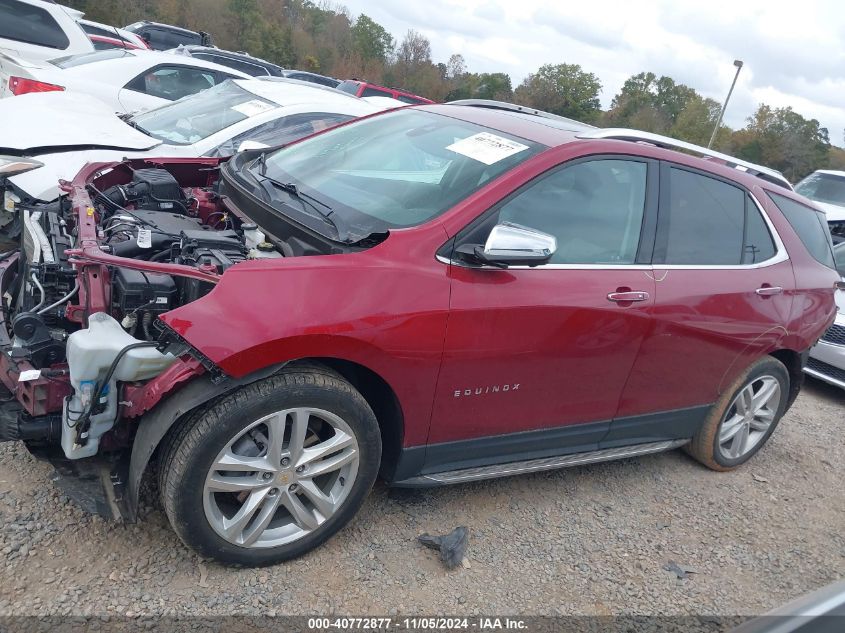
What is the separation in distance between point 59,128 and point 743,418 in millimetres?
4795

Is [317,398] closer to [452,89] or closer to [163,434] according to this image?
[163,434]

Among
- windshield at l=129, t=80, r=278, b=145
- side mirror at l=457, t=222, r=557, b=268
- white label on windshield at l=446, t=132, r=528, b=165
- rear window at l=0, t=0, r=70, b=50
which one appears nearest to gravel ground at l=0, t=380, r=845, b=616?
side mirror at l=457, t=222, r=557, b=268

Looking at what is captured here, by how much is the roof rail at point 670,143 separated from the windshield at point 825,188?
8.63m

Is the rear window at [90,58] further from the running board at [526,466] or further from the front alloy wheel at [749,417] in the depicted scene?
the front alloy wheel at [749,417]

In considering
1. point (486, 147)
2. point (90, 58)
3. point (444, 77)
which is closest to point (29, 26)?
point (90, 58)

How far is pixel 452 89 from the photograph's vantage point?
5619 centimetres

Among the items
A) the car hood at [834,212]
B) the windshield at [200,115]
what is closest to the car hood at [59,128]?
the windshield at [200,115]

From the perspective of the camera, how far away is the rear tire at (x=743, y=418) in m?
4.10

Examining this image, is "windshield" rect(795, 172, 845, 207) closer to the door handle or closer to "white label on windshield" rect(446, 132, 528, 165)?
the door handle

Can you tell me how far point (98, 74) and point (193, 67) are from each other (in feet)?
3.68

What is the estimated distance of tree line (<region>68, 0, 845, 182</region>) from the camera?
43.1 m

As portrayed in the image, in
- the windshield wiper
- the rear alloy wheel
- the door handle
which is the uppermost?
the windshield wiper

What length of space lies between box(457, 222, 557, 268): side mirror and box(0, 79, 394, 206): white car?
210cm

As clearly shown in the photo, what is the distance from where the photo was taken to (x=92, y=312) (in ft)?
8.09
